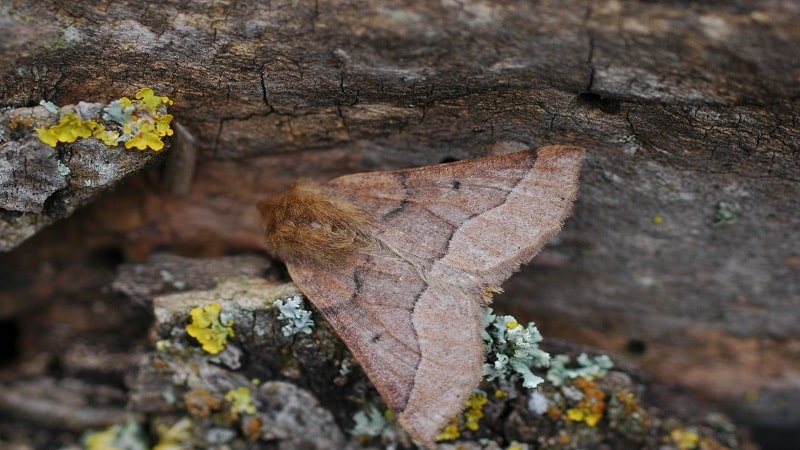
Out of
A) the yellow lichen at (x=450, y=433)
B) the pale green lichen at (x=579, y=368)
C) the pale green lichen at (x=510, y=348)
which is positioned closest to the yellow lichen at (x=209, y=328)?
the yellow lichen at (x=450, y=433)

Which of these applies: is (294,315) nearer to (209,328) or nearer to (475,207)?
(209,328)

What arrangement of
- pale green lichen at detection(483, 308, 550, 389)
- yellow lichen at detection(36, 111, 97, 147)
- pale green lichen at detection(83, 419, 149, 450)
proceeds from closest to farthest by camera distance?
yellow lichen at detection(36, 111, 97, 147)
pale green lichen at detection(483, 308, 550, 389)
pale green lichen at detection(83, 419, 149, 450)

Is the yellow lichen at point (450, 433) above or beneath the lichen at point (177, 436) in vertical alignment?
above

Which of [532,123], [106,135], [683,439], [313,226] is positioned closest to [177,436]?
[313,226]

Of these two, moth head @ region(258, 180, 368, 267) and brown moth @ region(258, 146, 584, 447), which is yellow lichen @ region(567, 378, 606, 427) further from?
moth head @ region(258, 180, 368, 267)

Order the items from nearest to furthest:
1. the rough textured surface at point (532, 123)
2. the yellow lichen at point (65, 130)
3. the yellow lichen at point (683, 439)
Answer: the rough textured surface at point (532, 123) → the yellow lichen at point (65, 130) → the yellow lichen at point (683, 439)

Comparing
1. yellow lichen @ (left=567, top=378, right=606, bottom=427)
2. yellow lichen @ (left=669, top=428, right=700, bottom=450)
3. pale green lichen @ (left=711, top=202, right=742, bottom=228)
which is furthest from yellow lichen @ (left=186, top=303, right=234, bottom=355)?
pale green lichen @ (left=711, top=202, right=742, bottom=228)

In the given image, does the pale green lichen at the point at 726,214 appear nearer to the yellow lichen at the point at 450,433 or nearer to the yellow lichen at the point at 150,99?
the yellow lichen at the point at 450,433
